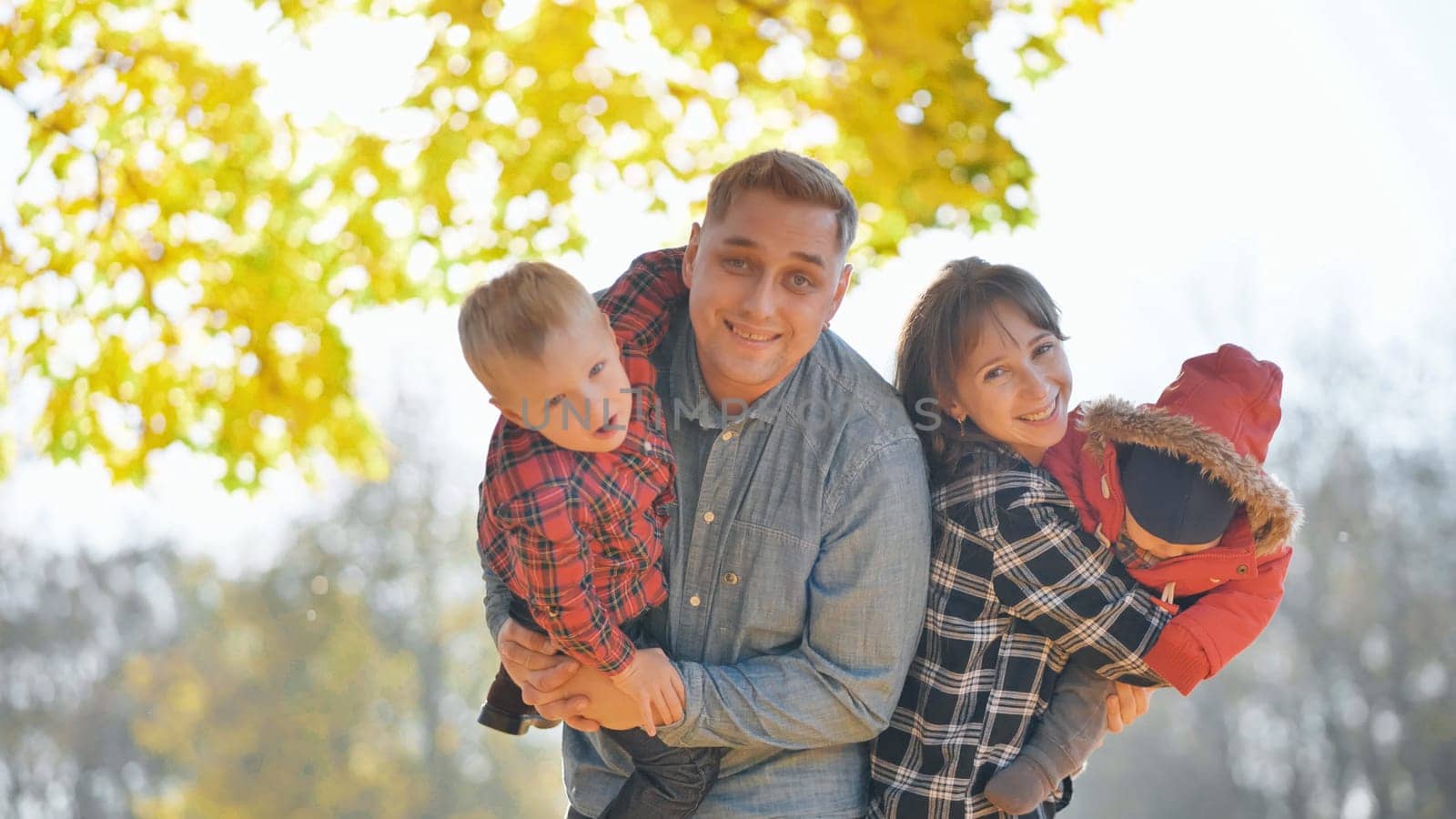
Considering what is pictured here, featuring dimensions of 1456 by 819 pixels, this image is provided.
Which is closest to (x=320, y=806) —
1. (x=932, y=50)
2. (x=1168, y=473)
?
(x=932, y=50)

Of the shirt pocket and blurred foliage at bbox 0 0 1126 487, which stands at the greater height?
blurred foliage at bbox 0 0 1126 487

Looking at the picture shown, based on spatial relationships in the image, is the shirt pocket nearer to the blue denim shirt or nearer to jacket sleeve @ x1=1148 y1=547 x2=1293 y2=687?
the blue denim shirt

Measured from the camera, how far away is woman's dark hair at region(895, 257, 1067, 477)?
2.36 m

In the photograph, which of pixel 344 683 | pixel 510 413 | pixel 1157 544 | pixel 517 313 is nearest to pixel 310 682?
pixel 344 683

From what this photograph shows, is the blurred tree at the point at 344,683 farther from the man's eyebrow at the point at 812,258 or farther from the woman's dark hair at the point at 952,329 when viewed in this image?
the man's eyebrow at the point at 812,258

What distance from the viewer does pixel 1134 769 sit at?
47.2 feet

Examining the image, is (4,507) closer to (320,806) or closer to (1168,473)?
(320,806)

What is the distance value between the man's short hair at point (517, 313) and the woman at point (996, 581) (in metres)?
0.72

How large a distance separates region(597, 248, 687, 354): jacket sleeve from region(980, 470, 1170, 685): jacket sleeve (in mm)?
698

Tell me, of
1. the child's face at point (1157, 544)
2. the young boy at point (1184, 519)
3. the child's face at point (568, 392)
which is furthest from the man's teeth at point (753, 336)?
the child's face at point (1157, 544)

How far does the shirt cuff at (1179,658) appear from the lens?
2.13 m

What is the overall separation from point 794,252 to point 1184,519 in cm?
80

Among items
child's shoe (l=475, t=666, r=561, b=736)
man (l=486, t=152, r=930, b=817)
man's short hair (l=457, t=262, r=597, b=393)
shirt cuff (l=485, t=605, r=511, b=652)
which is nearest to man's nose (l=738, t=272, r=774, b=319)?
man (l=486, t=152, r=930, b=817)

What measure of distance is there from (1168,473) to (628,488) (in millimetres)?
899
